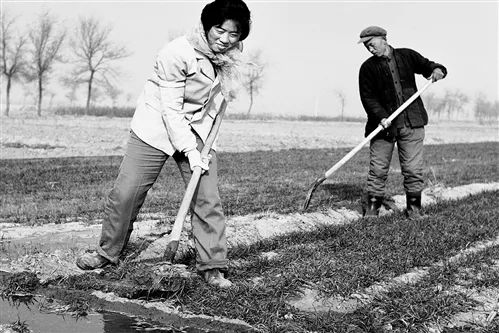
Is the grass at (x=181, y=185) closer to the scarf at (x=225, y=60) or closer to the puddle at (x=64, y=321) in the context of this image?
the puddle at (x=64, y=321)

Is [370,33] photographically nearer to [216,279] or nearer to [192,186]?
[192,186]

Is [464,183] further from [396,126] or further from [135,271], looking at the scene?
[135,271]

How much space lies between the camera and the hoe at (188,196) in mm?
4164

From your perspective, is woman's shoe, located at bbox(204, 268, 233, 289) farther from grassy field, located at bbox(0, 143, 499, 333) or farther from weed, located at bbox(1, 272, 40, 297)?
weed, located at bbox(1, 272, 40, 297)

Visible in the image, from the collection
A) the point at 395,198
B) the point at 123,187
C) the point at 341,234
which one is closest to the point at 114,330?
the point at 123,187

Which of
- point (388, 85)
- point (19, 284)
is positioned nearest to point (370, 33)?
point (388, 85)

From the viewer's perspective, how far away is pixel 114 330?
3.55 metres

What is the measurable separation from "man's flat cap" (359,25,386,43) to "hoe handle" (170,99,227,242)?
283 centimetres

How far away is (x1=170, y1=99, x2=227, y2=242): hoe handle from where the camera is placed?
13.7 feet

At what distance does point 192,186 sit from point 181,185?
213 inches

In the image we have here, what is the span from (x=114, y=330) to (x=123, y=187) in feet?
3.69

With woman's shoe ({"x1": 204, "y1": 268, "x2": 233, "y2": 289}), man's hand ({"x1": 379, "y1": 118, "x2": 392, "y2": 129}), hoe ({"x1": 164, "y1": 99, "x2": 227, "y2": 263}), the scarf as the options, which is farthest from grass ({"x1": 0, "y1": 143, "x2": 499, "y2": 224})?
the scarf

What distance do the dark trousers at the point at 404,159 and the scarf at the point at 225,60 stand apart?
319 centimetres

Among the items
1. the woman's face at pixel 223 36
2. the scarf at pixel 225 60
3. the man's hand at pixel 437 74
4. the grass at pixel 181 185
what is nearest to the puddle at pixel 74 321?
the scarf at pixel 225 60
